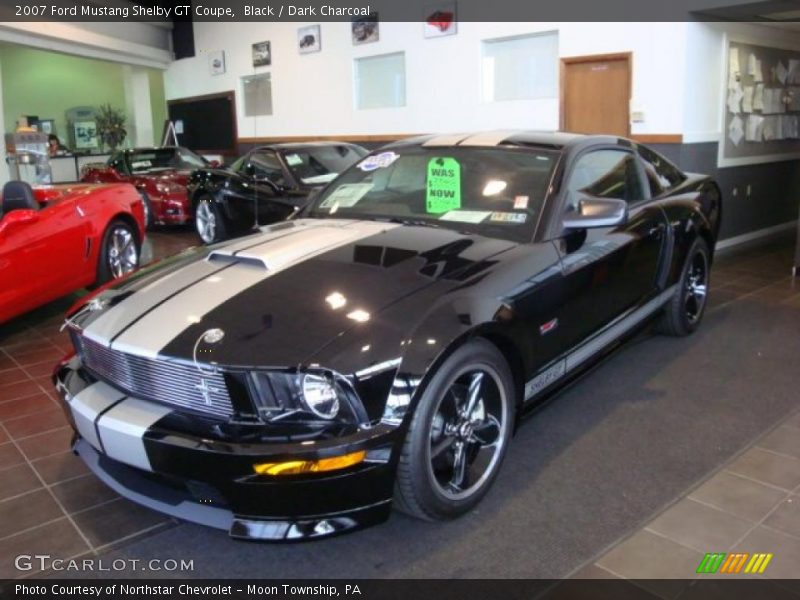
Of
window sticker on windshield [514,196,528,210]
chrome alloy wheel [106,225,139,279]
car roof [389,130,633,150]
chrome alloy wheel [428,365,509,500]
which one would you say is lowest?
chrome alloy wheel [428,365,509,500]

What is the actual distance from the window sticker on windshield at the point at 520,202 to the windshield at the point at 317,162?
15.0ft

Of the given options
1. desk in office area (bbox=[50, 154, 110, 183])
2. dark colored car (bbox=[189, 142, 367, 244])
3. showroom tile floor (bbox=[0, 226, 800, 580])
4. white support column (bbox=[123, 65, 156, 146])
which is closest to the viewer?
showroom tile floor (bbox=[0, 226, 800, 580])

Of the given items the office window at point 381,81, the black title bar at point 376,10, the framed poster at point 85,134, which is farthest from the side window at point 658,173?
the framed poster at point 85,134

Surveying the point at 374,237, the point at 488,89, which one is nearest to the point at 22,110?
the point at 488,89

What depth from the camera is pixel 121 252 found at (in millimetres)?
6035

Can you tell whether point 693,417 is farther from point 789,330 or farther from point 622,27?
point 622,27

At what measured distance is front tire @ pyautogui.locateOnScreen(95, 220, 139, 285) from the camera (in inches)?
227

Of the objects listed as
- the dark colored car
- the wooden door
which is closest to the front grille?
the dark colored car

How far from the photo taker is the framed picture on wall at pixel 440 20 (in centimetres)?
Answer: 909

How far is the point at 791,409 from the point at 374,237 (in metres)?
2.22

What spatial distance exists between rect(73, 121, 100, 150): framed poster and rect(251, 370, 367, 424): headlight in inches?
745

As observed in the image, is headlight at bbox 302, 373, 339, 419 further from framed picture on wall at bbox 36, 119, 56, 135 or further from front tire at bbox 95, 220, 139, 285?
framed picture on wall at bbox 36, 119, 56, 135

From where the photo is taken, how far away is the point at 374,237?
2.99 metres

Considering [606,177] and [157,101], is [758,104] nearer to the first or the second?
[606,177]
